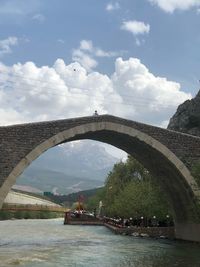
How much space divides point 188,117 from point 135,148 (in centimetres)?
1701

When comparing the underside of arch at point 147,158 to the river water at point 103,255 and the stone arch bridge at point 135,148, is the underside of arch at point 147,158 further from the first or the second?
the river water at point 103,255

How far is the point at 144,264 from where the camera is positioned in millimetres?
25188

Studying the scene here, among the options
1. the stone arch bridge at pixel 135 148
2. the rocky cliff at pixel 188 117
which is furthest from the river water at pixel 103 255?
the rocky cliff at pixel 188 117

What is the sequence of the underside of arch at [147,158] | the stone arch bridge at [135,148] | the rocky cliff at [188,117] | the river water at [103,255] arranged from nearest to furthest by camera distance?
the river water at [103,255], the stone arch bridge at [135,148], the underside of arch at [147,158], the rocky cliff at [188,117]

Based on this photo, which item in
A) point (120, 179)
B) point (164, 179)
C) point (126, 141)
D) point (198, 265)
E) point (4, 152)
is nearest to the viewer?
point (198, 265)

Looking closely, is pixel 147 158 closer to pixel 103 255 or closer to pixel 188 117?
pixel 103 255

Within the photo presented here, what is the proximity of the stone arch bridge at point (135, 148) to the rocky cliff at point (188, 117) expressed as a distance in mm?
12747

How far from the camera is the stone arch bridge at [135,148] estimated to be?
29938 mm

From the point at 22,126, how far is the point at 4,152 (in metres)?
1.92

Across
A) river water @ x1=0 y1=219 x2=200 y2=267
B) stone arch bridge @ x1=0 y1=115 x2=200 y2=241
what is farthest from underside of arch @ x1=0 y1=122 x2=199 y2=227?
river water @ x1=0 y1=219 x2=200 y2=267

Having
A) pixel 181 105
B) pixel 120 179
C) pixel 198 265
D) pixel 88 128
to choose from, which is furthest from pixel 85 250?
pixel 120 179

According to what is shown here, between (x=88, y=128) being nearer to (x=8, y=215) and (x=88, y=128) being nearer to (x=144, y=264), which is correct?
(x=144, y=264)

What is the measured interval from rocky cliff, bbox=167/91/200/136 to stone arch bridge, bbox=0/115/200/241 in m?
12.7

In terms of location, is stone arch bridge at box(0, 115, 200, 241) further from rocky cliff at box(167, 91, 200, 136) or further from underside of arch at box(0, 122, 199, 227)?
rocky cliff at box(167, 91, 200, 136)
